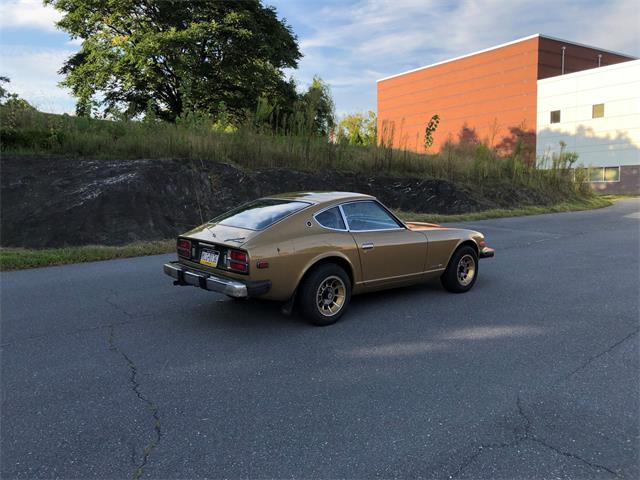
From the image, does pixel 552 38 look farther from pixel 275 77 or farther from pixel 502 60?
pixel 275 77

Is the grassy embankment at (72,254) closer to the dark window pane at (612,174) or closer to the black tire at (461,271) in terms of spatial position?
the black tire at (461,271)

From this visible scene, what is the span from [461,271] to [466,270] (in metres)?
0.10

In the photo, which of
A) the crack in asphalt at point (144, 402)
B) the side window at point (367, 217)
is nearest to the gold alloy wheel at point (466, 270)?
the side window at point (367, 217)

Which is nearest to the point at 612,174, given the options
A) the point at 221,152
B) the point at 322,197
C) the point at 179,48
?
the point at 179,48

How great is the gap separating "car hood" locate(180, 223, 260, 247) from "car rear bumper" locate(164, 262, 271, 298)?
1.16ft

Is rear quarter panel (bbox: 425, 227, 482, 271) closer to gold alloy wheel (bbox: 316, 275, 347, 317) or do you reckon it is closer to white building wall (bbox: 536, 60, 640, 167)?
gold alloy wheel (bbox: 316, 275, 347, 317)

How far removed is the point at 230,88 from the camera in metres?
30.9

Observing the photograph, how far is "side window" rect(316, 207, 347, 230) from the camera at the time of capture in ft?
17.2

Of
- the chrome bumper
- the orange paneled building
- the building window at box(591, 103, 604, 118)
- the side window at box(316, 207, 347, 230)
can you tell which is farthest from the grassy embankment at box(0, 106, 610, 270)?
the building window at box(591, 103, 604, 118)

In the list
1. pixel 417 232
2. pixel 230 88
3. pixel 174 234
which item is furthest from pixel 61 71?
pixel 417 232

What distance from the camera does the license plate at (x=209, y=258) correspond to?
490 centimetres

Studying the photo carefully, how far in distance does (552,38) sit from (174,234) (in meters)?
50.6

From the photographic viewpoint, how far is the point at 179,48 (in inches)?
1096

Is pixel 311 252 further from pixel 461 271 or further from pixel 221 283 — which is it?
pixel 461 271
